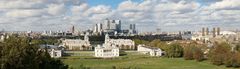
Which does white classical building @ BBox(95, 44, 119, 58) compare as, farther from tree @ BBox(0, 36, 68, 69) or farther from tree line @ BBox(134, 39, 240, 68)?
tree @ BBox(0, 36, 68, 69)

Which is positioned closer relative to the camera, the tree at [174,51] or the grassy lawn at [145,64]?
the grassy lawn at [145,64]

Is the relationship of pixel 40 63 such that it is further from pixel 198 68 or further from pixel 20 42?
pixel 198 68

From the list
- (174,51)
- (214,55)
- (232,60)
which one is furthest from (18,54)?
(174,51)

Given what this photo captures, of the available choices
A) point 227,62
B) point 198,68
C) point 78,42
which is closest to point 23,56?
point 198,68

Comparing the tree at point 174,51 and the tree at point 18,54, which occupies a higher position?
the tree at point 18,54

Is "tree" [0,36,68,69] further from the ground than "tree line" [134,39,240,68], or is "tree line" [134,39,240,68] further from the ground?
"tree" [0,36,68,69]

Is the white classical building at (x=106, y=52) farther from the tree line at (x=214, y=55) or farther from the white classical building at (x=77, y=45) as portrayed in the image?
the white classical building at (x=77, y=45)

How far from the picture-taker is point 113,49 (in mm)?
104812

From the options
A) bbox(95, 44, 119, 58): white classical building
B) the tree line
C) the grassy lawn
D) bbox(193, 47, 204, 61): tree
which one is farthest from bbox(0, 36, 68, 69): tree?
bbox(95, 44, 119, 58): white classical building

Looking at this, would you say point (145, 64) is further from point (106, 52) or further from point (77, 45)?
point (77, 45)

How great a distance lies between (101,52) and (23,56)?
73.3m

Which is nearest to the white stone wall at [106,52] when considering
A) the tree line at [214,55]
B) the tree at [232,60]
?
the tree line at [214,55]

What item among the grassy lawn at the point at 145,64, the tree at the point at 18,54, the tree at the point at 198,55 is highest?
the tree at the point at 18,54

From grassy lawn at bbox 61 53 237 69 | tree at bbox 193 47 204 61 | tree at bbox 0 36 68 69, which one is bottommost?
grassy lawn at bbox 61 53 237 69
